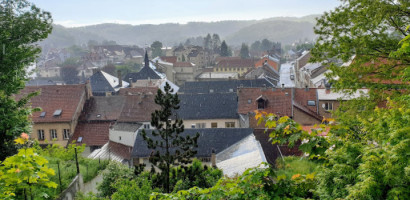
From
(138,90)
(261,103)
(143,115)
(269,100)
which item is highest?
(138,90)

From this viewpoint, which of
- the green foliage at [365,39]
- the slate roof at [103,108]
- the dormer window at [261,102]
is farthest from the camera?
the slate roof at [103,108]

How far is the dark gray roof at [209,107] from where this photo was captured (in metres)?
37.4

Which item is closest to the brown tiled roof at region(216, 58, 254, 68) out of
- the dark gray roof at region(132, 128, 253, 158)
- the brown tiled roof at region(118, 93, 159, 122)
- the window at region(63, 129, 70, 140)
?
the brown tiled roof at region(118, 93, 159, 122)

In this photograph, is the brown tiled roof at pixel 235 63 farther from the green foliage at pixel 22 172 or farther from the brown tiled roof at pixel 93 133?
the green foliage at pixel 22 172

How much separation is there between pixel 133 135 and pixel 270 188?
24816 mm

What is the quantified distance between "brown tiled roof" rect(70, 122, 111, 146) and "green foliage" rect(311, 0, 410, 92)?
23166mm

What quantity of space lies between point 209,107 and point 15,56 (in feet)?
79.8

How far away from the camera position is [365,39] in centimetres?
1315

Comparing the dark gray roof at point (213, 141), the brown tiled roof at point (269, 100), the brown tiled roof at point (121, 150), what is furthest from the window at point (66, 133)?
the brown tiled roof at point (269, 100)

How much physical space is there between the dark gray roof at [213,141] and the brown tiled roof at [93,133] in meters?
6.76

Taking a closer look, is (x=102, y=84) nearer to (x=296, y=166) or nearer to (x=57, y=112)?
(x=57, y=112)

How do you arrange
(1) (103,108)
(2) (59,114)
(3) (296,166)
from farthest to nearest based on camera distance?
(1) (103,108), (2) (59,114), (3) (296,166)

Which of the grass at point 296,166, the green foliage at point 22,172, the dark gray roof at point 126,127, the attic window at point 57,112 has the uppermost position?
the green foliage at point 22,172

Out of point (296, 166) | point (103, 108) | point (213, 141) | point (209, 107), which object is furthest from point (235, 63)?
point (296, 166)
